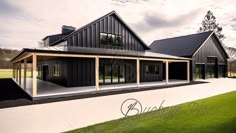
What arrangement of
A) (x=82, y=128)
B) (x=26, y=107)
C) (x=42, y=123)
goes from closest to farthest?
(x=82, y=128) → (x=42, y=123) → (x=26, y=107)

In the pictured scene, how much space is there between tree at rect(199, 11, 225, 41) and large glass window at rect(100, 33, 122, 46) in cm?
3723

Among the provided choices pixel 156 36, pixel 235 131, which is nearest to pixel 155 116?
pixel 235 131

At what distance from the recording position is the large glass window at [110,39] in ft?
50.5

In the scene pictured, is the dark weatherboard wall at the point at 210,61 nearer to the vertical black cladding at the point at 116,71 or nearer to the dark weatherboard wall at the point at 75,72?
the vertical black cladding at the point at 116,71

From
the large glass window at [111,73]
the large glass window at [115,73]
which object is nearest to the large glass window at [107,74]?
the large glass window at [111,73]

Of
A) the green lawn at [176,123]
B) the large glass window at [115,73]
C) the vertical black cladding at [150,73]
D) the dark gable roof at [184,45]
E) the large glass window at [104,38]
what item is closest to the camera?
the green lawn at [176,123]

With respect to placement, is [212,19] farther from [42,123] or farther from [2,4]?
[42,123]

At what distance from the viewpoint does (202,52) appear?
72.7ft

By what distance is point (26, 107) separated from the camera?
286 inches

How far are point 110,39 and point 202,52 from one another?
13591 millimetres

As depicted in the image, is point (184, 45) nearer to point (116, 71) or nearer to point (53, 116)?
point (116, 71)

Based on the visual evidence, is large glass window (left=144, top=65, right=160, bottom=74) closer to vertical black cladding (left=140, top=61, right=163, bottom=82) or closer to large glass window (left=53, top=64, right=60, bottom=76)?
vertical black cladding (left=140, top=61, right=163, bottom=82)

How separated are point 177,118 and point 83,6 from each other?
49.4ft

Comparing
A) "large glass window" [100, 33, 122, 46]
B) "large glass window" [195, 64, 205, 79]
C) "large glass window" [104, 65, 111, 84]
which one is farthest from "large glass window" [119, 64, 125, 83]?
"large glass window" [195, 64, 205, 79]
